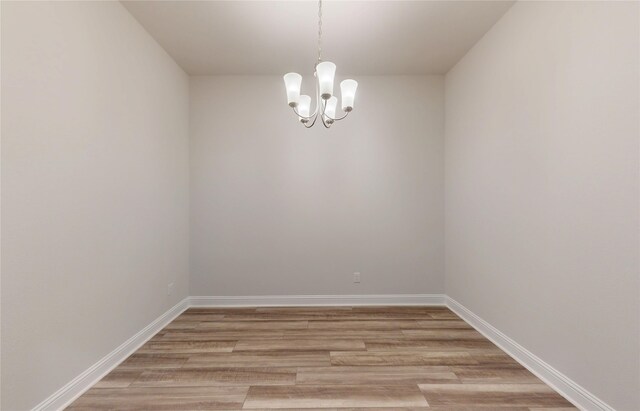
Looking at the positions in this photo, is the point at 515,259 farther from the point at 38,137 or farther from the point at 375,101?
the point at 38,137

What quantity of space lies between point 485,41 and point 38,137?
3607 millimetres

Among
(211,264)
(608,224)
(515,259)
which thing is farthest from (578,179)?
(211,264)

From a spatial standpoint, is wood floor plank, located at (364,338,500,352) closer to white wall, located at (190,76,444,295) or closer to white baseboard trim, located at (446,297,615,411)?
white baseboard trim, located at (446,297,615,411)

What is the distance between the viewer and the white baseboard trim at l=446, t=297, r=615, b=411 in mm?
1962

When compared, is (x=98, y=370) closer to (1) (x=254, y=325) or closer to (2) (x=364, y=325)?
(1) (x=254, y=325)

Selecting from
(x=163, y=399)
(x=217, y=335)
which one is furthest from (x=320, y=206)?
(x=163, y=399)

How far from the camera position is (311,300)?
413 cm

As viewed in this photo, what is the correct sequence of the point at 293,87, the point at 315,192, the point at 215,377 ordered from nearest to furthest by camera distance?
the point at 293,87, the point at 215,377, the point at 315,192

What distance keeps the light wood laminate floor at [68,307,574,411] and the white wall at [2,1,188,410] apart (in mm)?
433

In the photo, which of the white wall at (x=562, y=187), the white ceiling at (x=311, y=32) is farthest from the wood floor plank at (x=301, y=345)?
the white ceiling at (x=311, y=32)

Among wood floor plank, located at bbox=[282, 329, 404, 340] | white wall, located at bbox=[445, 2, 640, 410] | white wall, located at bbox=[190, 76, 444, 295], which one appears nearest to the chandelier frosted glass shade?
white wall, located at bbox=[445, 2, 640, 410]

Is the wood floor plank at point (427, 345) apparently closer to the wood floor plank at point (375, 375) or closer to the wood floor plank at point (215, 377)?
the wood floor plank at point (375, 375)

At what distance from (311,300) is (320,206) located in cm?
117

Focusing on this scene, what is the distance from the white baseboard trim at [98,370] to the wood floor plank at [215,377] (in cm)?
29
